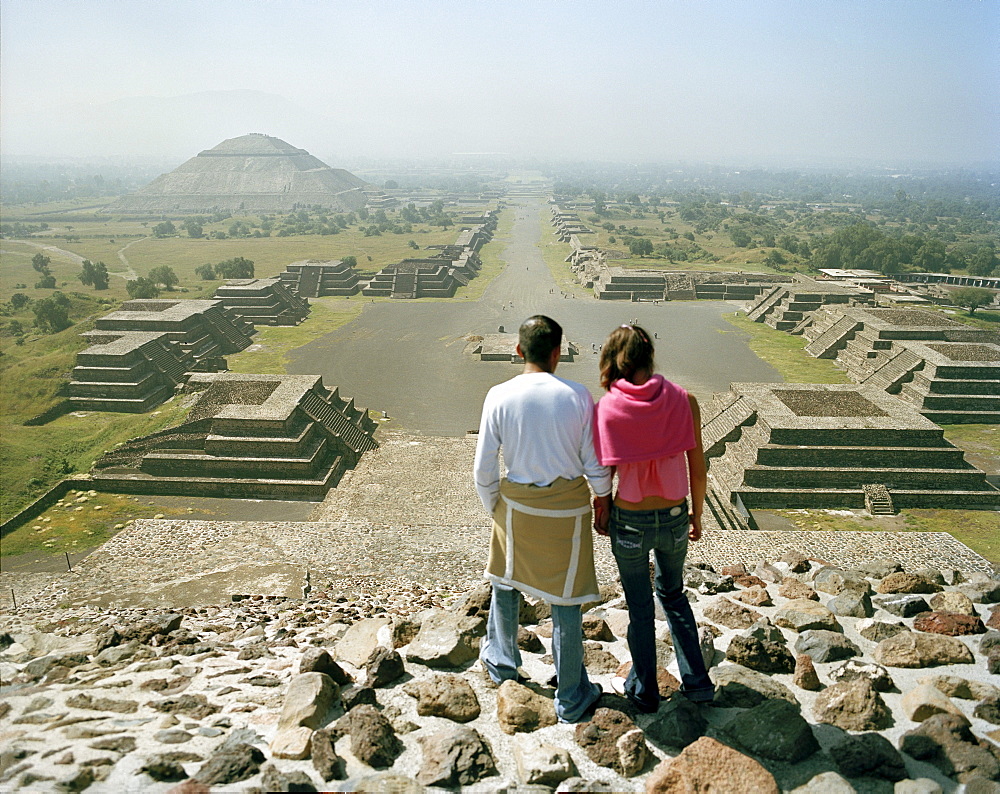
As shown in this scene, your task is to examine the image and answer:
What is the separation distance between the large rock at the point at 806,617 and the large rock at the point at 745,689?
1.11 meters

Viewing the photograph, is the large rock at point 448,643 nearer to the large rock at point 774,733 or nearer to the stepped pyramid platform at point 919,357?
the large rock at point 774,733

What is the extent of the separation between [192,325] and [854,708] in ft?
93.4

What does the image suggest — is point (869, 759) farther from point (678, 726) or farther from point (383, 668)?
point (383, 668)

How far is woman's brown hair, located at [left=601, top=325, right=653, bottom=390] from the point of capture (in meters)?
3.40

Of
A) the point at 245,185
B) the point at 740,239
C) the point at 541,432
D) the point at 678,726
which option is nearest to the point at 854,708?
the point at 678,726

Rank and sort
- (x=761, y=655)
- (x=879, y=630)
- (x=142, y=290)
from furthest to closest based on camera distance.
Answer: (x=142, y=290)
(x=879, y=630)
(x=761, y=655)

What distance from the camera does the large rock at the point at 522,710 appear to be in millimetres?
3562

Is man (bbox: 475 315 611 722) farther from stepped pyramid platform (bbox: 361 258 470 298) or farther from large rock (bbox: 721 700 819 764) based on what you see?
stepped pyramid platform (bbox: 361 258 470 298)

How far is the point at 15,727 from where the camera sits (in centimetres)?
364

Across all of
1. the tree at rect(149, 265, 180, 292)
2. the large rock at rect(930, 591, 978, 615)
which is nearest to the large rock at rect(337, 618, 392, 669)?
the large rock at rect(930, 591, 978, 615)

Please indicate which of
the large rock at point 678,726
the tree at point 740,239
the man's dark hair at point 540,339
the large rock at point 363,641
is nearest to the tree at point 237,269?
the tree at point 740,239

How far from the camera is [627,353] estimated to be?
11.2ft

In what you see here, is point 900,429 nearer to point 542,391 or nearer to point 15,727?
point 542,391

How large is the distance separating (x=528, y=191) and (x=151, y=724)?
159 m
